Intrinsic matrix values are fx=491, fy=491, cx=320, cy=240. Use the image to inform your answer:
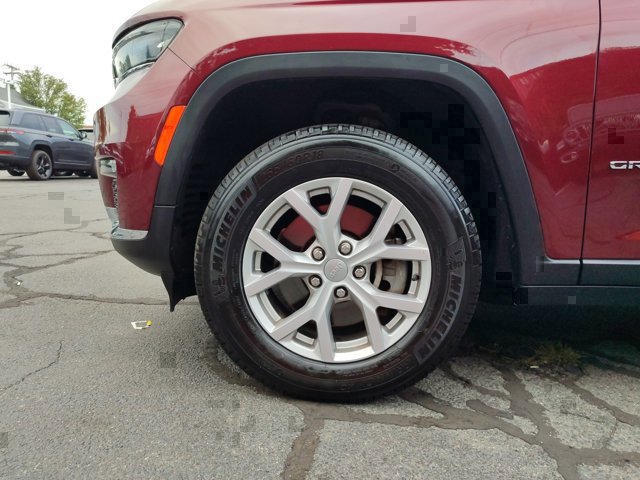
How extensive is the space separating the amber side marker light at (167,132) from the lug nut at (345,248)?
72 cm

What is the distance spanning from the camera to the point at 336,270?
5.75 feet

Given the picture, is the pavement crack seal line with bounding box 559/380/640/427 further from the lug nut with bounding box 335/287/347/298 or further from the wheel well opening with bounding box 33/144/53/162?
the wheel well opening with bounding box 33/144/53/162

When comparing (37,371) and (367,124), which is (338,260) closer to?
(367,124)

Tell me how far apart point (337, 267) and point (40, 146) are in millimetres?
12945

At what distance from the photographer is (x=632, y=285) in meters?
1.72

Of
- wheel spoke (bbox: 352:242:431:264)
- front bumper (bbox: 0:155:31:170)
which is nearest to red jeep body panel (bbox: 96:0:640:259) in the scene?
wheel spoke (bbox: 352:242:431:264)

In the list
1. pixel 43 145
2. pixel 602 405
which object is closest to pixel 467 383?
pixel 602 405

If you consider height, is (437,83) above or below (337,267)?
above

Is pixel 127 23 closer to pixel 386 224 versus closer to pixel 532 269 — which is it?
pixel 386 224

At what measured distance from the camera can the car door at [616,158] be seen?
62.9 inches

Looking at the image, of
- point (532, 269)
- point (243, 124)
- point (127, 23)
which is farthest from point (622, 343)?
point (127, 23)

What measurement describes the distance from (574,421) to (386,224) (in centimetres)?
94

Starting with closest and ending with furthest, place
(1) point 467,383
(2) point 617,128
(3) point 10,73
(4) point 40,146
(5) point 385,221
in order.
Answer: (2) point 617,128 < (5) point 385,221 < (1) point 467,383 < (4) point 40,146 < (3) point 10,73

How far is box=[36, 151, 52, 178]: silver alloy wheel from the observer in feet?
40.6
